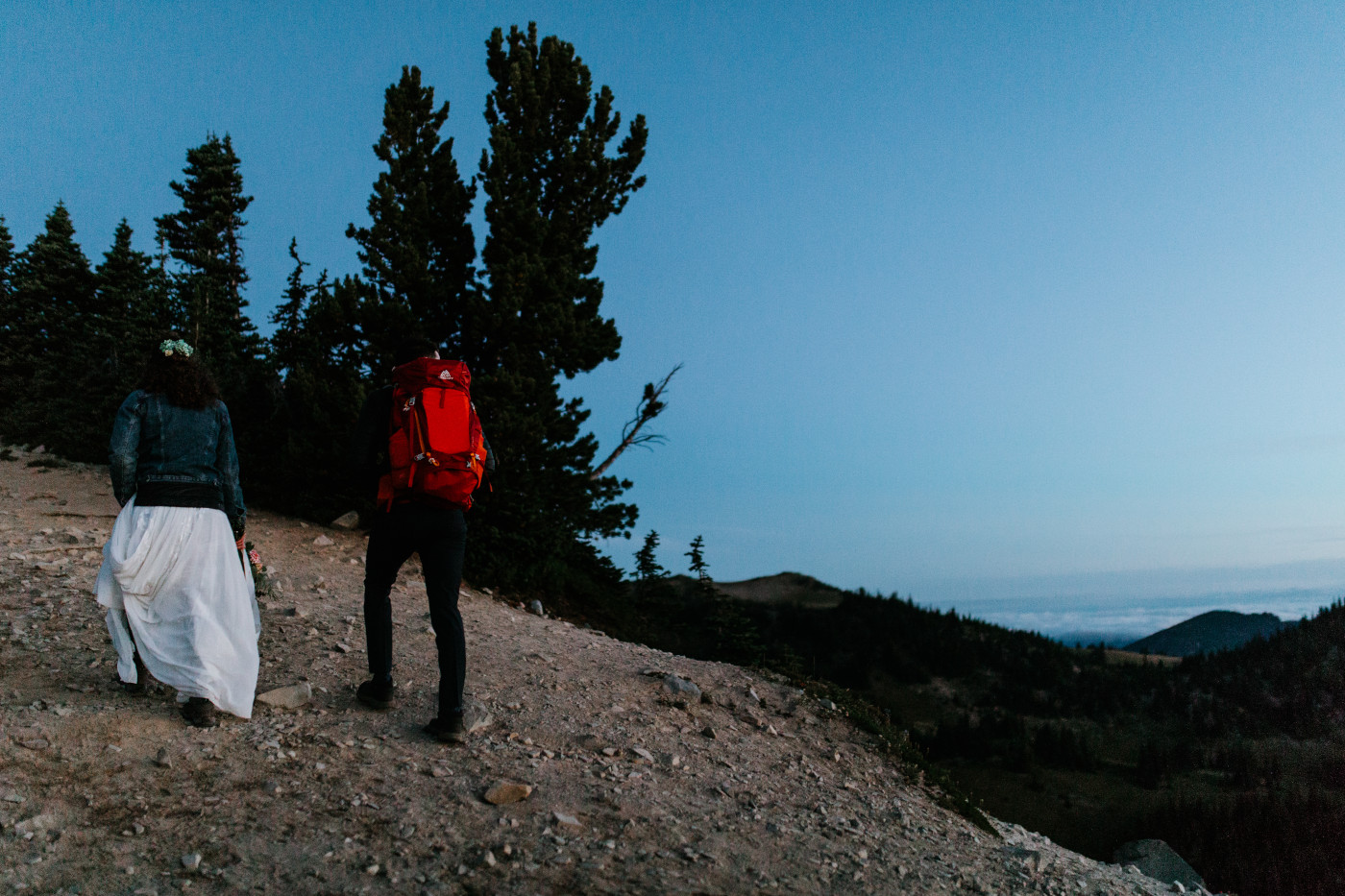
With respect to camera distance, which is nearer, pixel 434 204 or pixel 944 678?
pixel 434 204

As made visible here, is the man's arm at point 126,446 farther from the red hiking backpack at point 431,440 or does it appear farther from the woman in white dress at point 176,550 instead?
the red hiking backpack at point 431,440

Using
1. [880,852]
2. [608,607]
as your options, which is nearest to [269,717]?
[880,852]

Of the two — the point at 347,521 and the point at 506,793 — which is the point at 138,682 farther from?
the point at 347,521

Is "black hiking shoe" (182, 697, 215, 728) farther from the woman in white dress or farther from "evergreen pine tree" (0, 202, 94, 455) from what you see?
"evergreen pine tree" (0, 202, 94, 455)

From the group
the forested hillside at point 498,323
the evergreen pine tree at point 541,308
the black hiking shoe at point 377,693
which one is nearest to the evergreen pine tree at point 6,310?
the forested hillside at point 498,323

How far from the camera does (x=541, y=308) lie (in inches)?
597

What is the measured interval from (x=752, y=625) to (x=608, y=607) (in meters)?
3.45

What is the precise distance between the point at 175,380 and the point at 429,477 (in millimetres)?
1918

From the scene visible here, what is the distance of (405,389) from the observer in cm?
511

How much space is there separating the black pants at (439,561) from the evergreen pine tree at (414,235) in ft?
33.9

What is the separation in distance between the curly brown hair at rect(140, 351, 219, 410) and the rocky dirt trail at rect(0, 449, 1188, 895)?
2.19 m

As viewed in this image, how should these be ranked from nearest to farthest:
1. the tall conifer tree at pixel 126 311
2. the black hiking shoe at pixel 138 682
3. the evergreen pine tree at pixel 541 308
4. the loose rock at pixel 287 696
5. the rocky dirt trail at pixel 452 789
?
the rocky dirt trail at pixel 452 789 < the black hiking shoe at pixel 138 682 < the loose rock at pixel 287 696 < the evergreen pine tree at pixel 541 308 < the tall conifer tree at pixel 126 311

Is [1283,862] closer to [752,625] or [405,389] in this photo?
[752,625]

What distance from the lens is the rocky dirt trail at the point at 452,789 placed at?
12.4 feet
